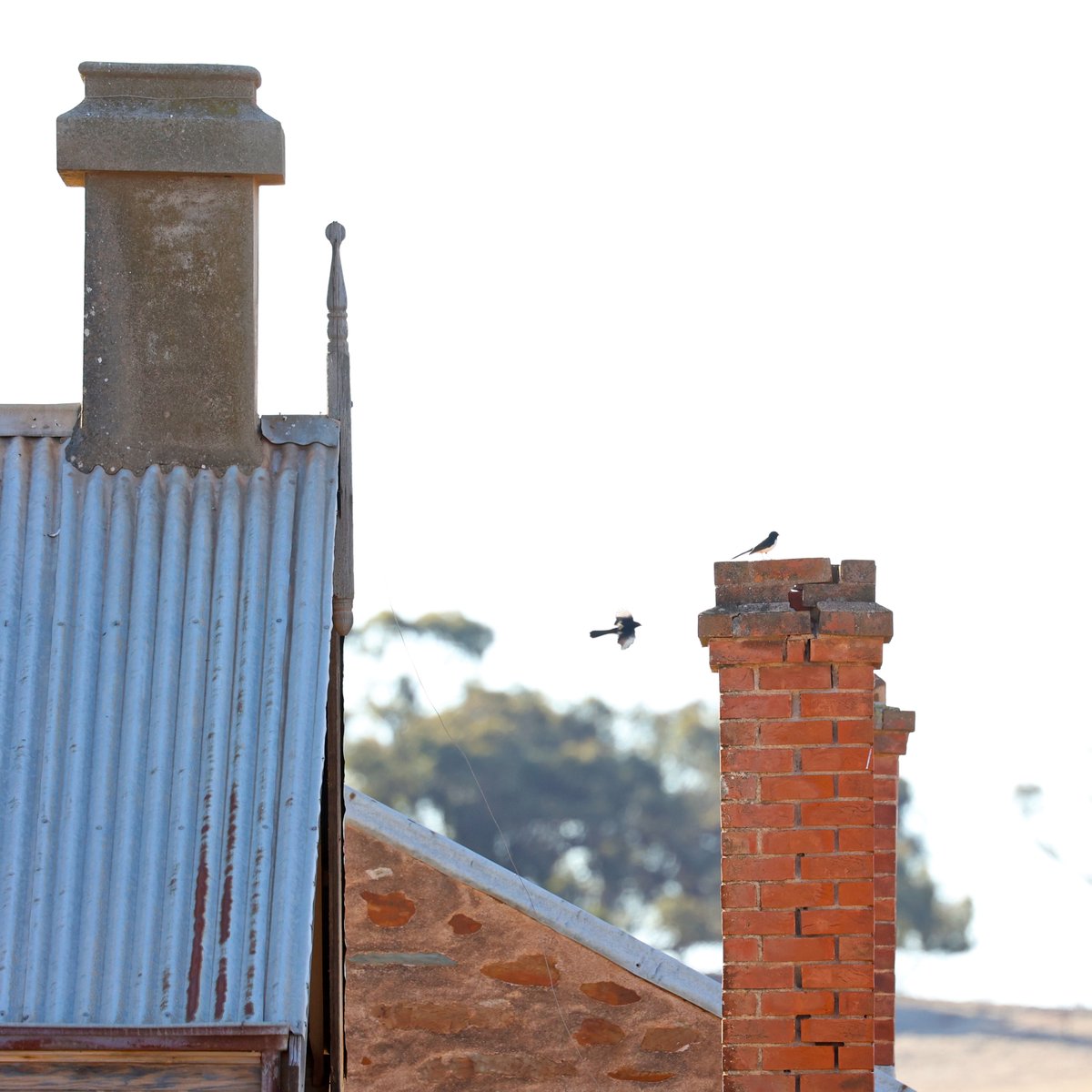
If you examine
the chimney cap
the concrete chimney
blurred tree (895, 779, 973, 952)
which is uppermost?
the chimney cap

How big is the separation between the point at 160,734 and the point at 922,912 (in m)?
45.2

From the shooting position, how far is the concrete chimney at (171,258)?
681 centimetres

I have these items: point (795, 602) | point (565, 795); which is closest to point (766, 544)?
point (795, 602)

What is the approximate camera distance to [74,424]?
22.1 feet

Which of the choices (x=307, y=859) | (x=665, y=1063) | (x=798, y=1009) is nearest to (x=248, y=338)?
(x=307, y=859)

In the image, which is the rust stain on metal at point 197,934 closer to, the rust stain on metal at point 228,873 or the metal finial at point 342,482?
the rust stain on metal at point 228,873

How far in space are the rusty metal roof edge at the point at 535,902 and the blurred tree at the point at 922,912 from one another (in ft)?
131

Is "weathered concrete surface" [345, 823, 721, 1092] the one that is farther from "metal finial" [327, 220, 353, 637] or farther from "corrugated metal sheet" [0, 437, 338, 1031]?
"corrugated metal sheet" [0, 437, 338, 1031]

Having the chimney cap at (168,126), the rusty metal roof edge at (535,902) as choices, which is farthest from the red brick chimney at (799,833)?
the rusty metal roof edge at (535,902)

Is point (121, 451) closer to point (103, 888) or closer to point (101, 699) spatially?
point (101, 699)

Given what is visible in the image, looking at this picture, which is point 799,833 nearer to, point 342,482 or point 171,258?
point 342,482

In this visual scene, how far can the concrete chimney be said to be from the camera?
268 inches

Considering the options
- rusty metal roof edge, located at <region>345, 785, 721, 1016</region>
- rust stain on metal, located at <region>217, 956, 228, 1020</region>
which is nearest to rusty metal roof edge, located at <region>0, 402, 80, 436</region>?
rust stain on metal, located at <region>217, 956, 228, 1020</region>

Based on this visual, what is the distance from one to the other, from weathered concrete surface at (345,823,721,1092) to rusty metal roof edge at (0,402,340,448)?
9.11 ft
